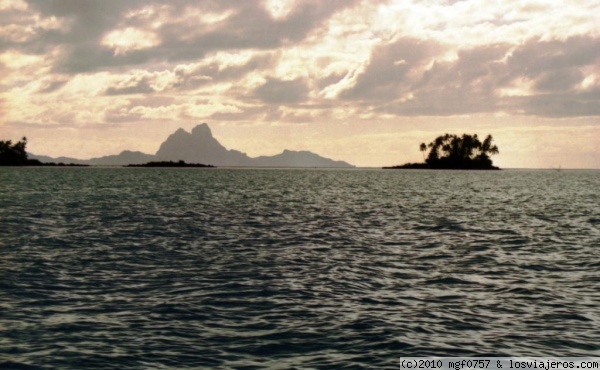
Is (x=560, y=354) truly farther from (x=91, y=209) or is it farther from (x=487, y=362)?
(x=91, y=209)

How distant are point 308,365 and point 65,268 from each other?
17.1 m

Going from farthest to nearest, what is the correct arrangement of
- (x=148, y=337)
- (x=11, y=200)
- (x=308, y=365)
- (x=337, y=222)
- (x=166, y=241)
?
1. (x=11, y=200)
2. (x=337, y=222)
3. (x=166, y=241)
4. (x=148, y=337)
5. (x=308, y=365)

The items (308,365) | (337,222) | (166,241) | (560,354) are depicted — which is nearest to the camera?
(308,365)

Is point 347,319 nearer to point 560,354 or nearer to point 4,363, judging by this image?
point 560,354

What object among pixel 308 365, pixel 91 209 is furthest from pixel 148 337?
pixel 91 209

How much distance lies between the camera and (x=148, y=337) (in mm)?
16047

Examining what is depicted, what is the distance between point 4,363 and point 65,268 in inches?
519

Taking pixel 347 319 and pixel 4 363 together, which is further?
pixel 347 319

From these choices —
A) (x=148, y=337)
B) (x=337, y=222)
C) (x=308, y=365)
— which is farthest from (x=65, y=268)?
(x=337, y=222)

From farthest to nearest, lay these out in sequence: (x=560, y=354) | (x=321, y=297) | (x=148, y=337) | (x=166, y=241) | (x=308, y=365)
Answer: (x=166, y=241) → (x=321, y=297) → (x=148, y=337) → (x=560, y=354) → (x=308, y=365)

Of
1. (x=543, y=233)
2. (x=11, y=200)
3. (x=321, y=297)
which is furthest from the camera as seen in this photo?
(x=11, y=200)

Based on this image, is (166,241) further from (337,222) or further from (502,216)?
(502,216)

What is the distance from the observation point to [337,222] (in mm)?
50562

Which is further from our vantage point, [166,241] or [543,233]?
[543,233]
